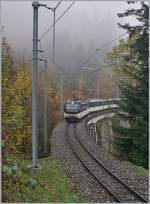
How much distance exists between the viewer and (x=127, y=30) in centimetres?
1905

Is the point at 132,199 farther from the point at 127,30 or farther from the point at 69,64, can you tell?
the point at 69,64

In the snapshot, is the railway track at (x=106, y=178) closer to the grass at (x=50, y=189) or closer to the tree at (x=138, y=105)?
the grass at (x=50, y=189)

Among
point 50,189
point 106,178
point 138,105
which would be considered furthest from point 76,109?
point 50,189

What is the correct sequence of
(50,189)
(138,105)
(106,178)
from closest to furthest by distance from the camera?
(50,189)
(106,178)
(138,105)

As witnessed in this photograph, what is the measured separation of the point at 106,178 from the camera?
39.8ft

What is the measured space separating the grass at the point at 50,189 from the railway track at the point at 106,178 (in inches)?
37.6

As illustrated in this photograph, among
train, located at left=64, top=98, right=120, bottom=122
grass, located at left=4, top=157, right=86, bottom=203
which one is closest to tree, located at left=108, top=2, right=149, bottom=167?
grass, located at left=4, top=157, right=86, bottom=203

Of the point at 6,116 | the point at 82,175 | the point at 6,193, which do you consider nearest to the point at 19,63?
the point at 6,116

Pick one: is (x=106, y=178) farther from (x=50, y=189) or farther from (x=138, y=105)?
(x=138, y=105)

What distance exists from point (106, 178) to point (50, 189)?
256 centimetres

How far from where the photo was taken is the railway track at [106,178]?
9.62 meters

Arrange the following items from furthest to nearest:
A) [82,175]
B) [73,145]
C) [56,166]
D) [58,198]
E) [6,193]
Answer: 1. [73,145]
2. [56,166]
3. [82,175]
4. [58,198]
5. [6,193]

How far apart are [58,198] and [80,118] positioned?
85.8 feet

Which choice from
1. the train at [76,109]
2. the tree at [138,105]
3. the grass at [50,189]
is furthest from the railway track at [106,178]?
the train at [76,109]
